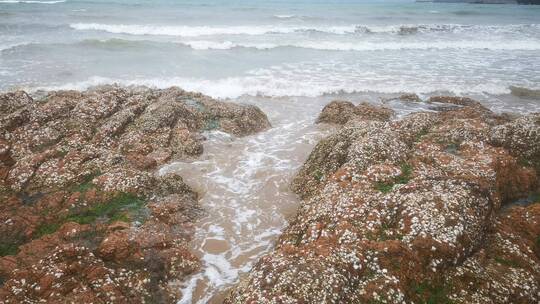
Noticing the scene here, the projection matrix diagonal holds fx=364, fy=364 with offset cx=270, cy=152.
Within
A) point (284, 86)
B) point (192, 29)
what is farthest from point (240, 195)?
point (192, 29)

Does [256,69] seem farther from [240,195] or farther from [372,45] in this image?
[240,195]

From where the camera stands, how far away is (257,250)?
9.12 m

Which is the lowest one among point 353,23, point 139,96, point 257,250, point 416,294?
point 257,250

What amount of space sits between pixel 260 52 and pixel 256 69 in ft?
27.1

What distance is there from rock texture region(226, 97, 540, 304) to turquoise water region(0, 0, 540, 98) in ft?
46.4

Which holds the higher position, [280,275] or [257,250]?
[280,275]

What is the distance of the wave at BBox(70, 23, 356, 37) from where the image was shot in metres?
48.4

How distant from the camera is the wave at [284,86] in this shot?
24.0m

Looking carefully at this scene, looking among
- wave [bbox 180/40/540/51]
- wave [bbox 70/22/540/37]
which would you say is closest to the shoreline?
wave [bbox 180/40/540/51]

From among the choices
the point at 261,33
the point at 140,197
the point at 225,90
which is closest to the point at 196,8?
the point at 261,33

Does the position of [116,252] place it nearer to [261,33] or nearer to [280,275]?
[280,275]

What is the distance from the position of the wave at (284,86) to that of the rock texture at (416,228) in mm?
13620

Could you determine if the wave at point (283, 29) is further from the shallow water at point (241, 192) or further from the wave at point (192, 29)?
the shallow water at point (241, 192)

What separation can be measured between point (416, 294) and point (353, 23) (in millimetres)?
59348
